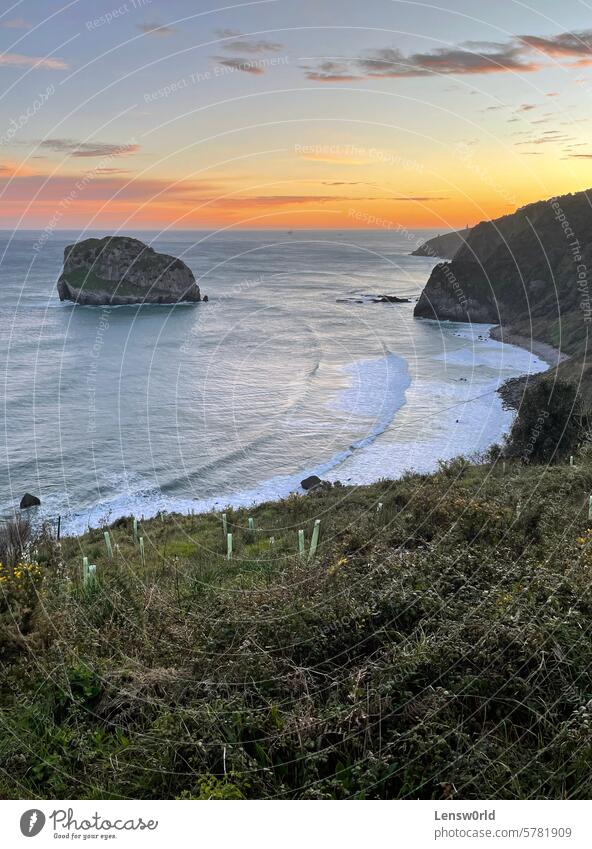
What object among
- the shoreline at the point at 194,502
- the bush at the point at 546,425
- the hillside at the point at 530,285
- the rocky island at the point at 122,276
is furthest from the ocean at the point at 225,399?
the bush at the point at 546,425

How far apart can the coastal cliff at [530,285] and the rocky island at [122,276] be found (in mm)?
39721

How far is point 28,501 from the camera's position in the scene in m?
29.9

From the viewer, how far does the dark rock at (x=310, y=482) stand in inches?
1281

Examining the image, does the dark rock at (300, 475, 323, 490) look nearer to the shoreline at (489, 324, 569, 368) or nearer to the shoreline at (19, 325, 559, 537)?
the shoreline at (19, 325, 559, 537)

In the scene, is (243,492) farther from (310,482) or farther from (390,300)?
(390,300)

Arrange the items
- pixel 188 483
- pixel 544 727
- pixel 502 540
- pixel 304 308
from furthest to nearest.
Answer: pixel 304 308 → pixel 188 483 → pixel 502 540 → pixel 544 727

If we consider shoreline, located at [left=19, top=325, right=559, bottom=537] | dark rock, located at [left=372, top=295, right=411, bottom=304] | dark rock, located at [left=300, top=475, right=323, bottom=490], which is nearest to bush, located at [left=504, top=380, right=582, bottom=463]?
shoreline, located at [left=19, top=325, right=559, bottom=537]

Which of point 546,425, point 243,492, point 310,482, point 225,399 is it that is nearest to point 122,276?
point 225,399

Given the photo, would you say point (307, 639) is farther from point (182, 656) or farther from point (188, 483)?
point (188, 483)

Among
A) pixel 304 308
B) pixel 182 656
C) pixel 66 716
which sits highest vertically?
pixel 304 308

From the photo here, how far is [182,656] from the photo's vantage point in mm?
6500

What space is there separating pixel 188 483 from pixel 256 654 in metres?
28.3

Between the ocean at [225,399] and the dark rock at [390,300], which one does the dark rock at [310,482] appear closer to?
the ocean at [225,399]
